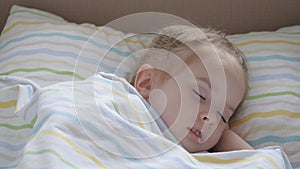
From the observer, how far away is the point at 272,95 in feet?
4.41

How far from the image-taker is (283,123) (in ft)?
4.23

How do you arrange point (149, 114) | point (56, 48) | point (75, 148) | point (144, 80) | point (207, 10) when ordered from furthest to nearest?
point (207, 10) < point (56, 48) < point (144, 80) < point (149, 114) < point (75, 148)

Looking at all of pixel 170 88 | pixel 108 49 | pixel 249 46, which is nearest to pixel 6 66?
pixel 108 49

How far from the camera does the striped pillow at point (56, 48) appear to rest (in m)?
1.40

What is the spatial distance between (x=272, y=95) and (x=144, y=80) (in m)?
0.30

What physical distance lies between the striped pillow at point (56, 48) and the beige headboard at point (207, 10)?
7cm

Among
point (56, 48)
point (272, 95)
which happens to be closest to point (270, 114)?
point (272, 95)

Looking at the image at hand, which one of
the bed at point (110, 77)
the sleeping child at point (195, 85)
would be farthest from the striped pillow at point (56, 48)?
the sleeping child at point (195, 85)

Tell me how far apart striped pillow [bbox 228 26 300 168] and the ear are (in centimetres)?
22

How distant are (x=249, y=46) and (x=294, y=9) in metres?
0.25

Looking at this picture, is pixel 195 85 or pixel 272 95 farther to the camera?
pixel 272 95

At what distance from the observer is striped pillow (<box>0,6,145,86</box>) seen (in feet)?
4.59

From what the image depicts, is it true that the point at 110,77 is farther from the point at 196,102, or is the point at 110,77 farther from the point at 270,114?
the point at 270,114

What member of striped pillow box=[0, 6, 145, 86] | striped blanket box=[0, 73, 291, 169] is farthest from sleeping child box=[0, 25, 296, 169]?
striped pillow box=[0, 6, 145, 86]
